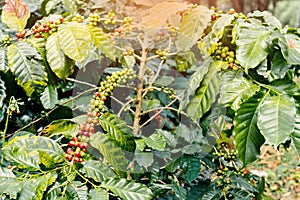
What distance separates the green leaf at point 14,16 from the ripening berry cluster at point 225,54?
530 millimetres

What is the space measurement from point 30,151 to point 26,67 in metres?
0.22

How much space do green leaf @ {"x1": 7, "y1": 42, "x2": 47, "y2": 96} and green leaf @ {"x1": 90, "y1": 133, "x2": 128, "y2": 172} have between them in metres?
0.20

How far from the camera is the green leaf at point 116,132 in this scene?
1143 mm

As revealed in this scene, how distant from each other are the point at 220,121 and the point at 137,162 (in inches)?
11.2

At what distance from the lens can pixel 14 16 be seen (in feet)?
4.13

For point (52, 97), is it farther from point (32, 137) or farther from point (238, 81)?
point (238, 81)

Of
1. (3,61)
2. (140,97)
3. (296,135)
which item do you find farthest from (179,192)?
(3,61)

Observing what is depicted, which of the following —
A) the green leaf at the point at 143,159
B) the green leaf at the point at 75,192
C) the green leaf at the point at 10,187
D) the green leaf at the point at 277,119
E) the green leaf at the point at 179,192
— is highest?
the green leaf at the point at 277,119

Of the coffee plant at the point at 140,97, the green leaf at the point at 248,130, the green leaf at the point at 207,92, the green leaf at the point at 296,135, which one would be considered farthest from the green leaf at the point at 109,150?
the green leaf at the point at 296,135

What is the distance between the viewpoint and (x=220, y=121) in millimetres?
1294

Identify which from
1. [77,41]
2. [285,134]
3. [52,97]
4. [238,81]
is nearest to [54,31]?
[77,41]

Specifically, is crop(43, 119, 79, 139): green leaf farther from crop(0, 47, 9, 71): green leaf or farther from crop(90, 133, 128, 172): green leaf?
crop(0, 47, 9, 71): green leaf

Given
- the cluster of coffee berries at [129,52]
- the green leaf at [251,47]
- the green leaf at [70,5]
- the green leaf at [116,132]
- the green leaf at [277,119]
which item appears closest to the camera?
the green leaf at [277,119]

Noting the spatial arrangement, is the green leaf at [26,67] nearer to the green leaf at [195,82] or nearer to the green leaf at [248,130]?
the green leaf at [195,82]
